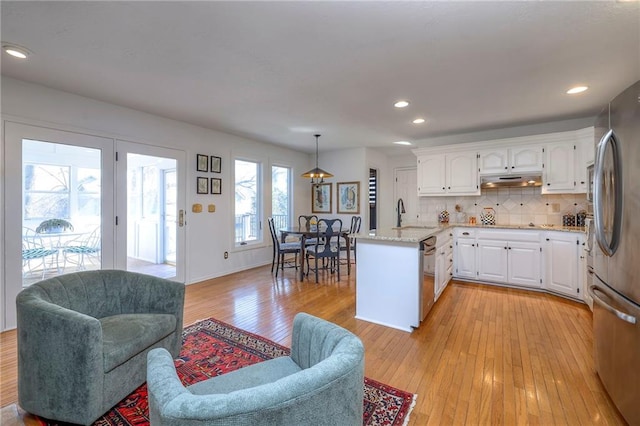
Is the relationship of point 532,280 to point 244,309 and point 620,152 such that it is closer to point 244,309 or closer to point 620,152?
point 620,152

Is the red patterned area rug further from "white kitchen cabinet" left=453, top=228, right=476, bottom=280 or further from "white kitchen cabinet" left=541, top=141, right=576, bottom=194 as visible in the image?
"white kitchen cabinet" left=541, top=141, right=576, bottom=194

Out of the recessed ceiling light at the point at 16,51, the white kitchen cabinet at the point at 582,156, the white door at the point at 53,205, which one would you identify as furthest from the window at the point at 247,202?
the white kitchen cabinet at the point at 582,156

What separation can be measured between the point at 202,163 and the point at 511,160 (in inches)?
187

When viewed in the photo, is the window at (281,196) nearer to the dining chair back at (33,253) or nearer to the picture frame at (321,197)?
the picture frame at (321,197)

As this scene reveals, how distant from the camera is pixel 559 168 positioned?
3.97 m

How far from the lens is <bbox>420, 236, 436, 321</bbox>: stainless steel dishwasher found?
9.15 feet

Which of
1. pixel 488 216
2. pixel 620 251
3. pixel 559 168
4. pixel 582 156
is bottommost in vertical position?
pixel 620 251

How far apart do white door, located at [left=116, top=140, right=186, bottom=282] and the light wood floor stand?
94 cm

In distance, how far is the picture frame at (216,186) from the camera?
4.72m

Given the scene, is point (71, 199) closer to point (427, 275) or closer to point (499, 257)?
point (427, 275)

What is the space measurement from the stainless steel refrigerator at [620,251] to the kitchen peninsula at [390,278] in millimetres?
1246

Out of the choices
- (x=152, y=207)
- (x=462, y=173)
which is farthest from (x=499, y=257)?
(x=152, y=207)

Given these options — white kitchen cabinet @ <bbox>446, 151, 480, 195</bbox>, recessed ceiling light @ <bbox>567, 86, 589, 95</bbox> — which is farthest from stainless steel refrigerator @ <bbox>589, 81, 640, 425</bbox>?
white kitchen cabinet @ <bbox>446, 151, 480, 195</bbox>

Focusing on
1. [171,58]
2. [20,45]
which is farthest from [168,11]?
[20,45]
